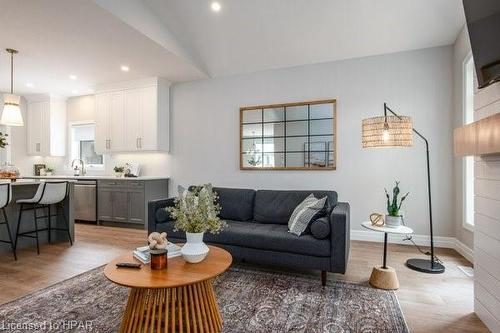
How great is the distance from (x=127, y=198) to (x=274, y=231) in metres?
3.28

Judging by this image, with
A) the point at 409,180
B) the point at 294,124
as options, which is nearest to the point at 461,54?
the point at 409,180

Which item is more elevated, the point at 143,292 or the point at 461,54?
the point at 461,54

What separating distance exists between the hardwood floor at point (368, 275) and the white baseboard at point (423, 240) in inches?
4.0

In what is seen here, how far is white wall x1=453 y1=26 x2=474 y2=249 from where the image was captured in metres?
3.38

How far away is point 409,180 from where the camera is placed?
3.91 m

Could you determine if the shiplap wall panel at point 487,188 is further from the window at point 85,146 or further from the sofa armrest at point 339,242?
the window at point 85,146

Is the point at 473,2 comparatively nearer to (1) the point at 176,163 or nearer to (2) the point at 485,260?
(2) the point at 485,260

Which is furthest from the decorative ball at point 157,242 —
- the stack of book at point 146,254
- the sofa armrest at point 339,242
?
the sofa armrest at point 339,242

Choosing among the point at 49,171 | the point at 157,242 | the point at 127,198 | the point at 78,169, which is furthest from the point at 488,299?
the point at 49,171

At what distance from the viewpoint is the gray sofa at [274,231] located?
2531 mm

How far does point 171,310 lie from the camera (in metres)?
1.68

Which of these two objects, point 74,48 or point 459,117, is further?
point 74,48

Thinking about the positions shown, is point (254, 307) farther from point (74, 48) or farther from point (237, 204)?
point (74, 48)

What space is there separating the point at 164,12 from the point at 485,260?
4.35 meters
